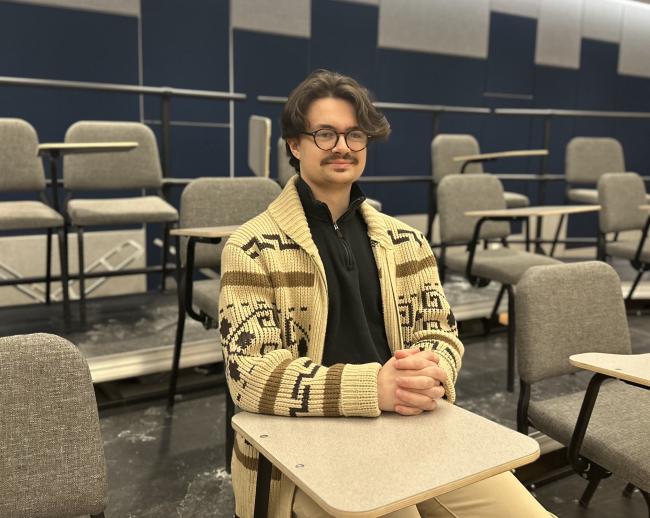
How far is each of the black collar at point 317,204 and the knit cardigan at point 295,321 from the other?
0.9 inches

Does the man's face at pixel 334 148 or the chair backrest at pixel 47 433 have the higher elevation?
the man's face at pixel 334 148

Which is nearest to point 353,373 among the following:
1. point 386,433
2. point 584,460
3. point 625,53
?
point 386,433

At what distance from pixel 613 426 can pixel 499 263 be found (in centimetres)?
147

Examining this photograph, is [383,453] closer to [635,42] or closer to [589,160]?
[589,160]

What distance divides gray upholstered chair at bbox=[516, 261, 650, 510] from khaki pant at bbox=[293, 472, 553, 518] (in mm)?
443

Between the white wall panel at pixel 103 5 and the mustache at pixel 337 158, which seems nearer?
the mustache at pixel 337 158

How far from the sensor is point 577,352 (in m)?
1.76

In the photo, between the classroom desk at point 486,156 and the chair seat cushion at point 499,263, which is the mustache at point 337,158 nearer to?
the chair seat cushion at point 499,263

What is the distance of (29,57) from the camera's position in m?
4.12

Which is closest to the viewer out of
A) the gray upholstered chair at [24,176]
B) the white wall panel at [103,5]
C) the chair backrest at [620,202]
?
the gray upholstered chair at [24,176]

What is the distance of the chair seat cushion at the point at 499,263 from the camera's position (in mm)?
2873

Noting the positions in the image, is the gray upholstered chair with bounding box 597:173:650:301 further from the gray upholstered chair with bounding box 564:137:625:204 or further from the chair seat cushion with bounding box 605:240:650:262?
the gray upholstered chair with bounding box 564:137:625:204

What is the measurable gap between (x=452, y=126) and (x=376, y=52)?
3.45 ft

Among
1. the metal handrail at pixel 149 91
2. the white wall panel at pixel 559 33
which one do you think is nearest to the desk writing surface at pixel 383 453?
the metal handrail at pixel 149 91
